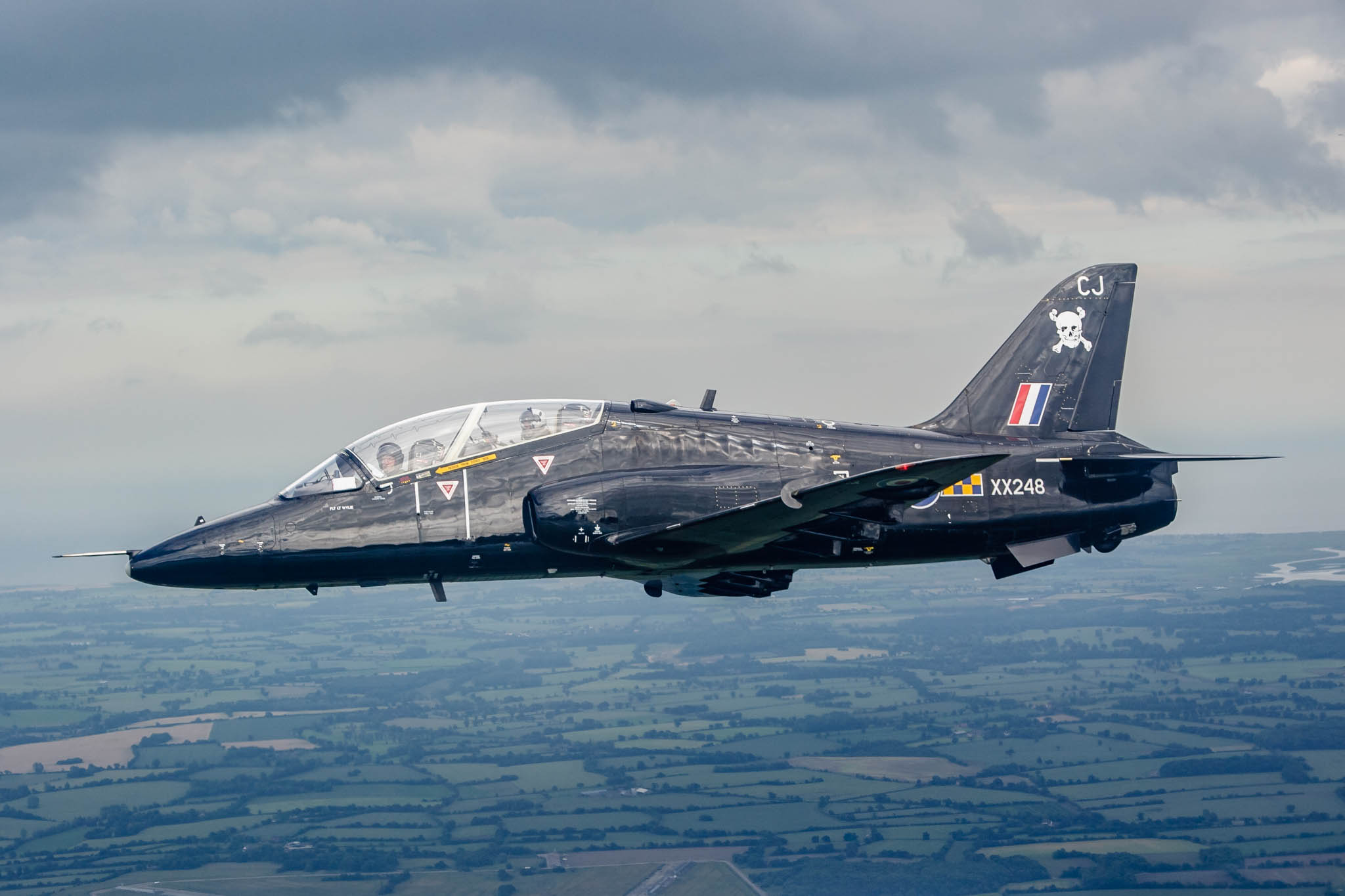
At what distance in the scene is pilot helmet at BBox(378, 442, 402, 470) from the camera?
2358cm

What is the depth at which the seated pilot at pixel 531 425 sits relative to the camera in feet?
78.4

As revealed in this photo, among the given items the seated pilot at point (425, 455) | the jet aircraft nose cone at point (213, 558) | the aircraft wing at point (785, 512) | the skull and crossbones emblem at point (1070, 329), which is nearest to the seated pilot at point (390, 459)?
the seated pilot at point (425, 455)

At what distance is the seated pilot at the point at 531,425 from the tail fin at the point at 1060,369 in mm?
9096

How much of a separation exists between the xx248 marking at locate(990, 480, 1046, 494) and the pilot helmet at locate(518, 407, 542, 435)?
9.89 m

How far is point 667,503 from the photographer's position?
22547mm

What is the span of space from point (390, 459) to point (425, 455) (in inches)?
27.8

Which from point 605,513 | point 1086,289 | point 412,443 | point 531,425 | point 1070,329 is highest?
point 1086,289

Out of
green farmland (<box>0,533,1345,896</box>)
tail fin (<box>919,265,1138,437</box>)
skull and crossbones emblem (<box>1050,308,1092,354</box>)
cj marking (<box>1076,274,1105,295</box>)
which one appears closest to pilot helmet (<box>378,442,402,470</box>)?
green farmland (<box>0,533,1345,896</box>)

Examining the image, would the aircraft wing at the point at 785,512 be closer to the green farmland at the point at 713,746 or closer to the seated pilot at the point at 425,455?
the seated pilot at the point at 425,455

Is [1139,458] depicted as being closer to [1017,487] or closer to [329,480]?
[1017,487]

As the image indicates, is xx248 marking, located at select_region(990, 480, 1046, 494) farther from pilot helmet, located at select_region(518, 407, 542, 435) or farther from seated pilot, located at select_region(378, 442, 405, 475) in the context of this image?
seated pilot, located at select_region(378, 442, 405, 475)

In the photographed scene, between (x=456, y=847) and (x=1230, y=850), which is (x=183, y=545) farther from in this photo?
(x=1230, y=850)

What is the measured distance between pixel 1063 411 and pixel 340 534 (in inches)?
649

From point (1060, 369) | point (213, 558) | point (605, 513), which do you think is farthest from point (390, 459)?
point (1060, 369)
